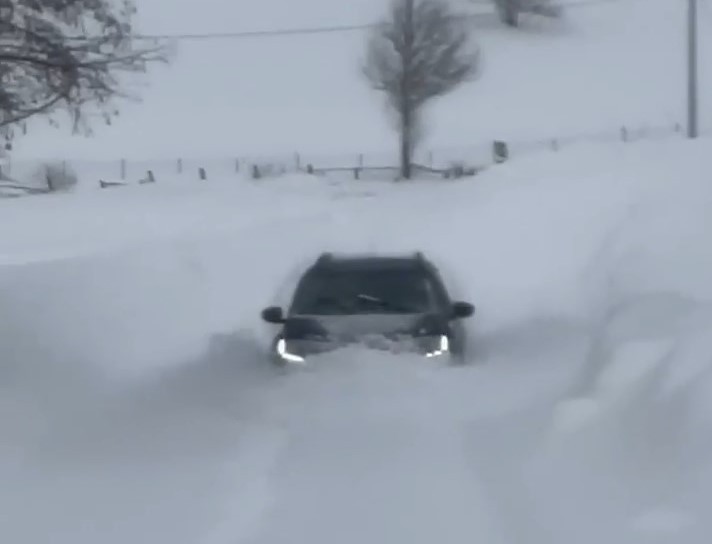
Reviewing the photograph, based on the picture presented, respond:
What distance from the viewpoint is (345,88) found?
A: 86875mm

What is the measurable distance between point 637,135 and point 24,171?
23.1 meters

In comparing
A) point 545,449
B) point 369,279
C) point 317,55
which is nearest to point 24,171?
point 317,55

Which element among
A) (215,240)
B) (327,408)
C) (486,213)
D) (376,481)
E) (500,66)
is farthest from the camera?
(500,66)

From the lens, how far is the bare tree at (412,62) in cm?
6319

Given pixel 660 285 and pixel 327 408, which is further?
pixel 660 285

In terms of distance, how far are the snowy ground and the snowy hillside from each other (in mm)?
39114

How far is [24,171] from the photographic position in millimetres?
62969

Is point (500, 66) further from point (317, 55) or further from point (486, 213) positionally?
point (486, 213)

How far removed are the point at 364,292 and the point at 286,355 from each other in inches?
45.3

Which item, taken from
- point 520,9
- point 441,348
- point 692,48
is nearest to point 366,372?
point 441,348

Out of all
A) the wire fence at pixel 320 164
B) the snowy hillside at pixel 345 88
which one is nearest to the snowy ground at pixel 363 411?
the wire fence at pixel 320 164

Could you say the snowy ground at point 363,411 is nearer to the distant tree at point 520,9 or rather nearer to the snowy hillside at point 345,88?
the snowy hillside at point 345,88

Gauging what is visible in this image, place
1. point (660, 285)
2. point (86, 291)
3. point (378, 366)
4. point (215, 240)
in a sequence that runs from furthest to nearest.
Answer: point (215, 240), point (86, 291), point (660, 285), point (378, 366)

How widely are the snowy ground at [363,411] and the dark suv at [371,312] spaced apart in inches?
8.2
